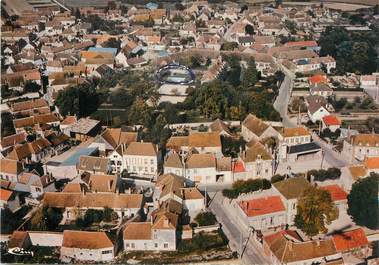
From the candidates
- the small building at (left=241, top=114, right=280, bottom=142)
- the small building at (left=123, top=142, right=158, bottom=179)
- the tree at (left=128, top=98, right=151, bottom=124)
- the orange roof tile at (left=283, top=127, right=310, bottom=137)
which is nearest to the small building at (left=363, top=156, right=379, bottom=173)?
the orange roof tile at (left=283, top=127, right=310, bottom=137)

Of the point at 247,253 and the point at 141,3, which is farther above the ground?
the point at 141,3

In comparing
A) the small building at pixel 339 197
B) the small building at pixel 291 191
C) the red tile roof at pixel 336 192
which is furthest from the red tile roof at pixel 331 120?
the small building at pixel 291 191

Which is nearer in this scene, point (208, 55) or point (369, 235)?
point (369, 235)

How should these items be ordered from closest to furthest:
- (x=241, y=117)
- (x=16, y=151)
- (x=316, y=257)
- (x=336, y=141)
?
(x=316, y=257), (x=16, y=151), (x=336, y=141), (x=241, y=117)

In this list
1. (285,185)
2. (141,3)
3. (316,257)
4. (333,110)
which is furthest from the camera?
(141,3)

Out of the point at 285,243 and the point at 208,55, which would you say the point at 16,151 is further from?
the point at 208,55

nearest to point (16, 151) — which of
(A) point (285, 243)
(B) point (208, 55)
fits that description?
(A) point (285, 243)
